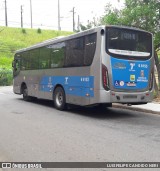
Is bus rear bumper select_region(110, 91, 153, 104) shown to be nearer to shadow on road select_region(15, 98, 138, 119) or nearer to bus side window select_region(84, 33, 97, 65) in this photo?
shadow on road select_region(15, 98, 138, 119)

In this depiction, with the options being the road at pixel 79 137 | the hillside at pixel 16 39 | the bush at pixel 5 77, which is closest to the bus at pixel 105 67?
the road at pixel 79 137

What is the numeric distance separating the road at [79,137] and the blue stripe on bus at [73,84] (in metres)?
0.90

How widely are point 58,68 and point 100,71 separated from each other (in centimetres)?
338

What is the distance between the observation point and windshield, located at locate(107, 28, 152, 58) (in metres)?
12.1

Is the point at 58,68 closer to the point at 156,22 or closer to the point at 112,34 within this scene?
the point at 112,34

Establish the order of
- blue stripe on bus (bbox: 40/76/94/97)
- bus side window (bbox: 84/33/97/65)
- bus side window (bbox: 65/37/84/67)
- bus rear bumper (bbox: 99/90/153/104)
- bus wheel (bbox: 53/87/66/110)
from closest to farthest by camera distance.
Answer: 1. bus rear bumper (bbox: 99/90/153/104)
2. bus side window (bbox: 84/33/97/65)
3. blue stripe on bus (bbox: 40/76/94/97)
4. bus side window (bbox: 65/37/84/67)
5. bus wheel (bbox: 53/87/66/110)

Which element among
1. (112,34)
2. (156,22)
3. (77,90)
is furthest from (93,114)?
(156,22)

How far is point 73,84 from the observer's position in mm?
13625

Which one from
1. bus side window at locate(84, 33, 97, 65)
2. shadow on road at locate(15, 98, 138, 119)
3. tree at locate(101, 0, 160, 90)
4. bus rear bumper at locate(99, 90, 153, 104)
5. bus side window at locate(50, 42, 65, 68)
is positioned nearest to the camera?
bus rear bumper at locate(99, 90, 153, 104)

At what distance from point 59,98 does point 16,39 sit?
61.8 meters

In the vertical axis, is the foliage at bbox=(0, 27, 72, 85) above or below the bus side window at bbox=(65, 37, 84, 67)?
above

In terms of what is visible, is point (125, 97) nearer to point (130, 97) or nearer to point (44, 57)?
point (130, 97)

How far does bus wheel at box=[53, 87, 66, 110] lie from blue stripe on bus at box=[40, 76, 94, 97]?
0.29 meters

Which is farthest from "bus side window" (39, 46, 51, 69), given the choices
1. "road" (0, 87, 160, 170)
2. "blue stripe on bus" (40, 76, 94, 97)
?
"road" (0, 87, 160, 170)
